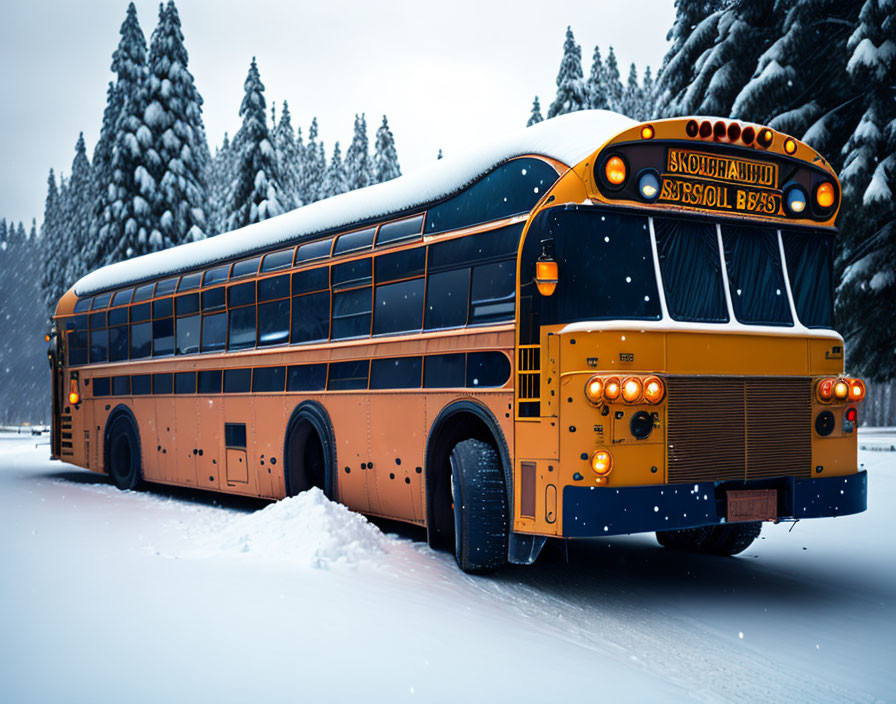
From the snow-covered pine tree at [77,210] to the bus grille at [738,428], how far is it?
42121 millimetres

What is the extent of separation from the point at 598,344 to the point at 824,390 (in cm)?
203

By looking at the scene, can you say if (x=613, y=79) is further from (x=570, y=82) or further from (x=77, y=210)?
(x=77, y=210)

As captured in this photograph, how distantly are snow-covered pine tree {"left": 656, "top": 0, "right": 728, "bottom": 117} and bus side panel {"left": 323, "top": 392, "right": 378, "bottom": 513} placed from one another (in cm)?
1578

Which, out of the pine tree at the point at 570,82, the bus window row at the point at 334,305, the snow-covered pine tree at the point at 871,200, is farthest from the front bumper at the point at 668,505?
the pine tree at the point at 570,82

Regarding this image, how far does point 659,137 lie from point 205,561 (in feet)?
15.7

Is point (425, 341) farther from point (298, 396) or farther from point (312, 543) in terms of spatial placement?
point (298, 396)

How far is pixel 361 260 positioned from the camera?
33.7 ft

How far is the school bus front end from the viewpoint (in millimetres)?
6906

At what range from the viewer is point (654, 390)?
690 cm

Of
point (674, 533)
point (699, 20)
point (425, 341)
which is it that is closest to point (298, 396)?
point (425, 341)

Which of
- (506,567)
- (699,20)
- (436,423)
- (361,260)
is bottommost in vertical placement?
(506,567)

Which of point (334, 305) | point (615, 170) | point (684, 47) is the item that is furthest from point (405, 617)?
point (684, 47)

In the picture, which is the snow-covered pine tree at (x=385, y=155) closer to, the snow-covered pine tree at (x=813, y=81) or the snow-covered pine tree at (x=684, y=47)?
the snow-covered pine tree at (x=684, y=47)

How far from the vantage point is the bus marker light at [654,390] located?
688cm
